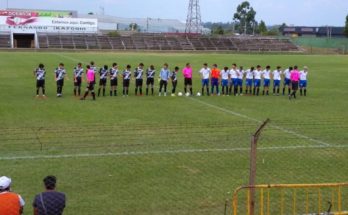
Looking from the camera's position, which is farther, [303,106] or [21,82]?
[21,82]

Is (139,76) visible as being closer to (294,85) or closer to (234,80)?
(234,80)

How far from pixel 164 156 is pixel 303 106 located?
11.3 metres

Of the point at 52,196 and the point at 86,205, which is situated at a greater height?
→ the point at 52,196

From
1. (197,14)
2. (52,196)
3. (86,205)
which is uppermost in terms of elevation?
(197,14)

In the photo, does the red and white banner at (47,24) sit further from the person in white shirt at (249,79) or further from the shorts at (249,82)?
the shorts at (249,82)

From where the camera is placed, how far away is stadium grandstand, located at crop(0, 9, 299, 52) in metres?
76.0

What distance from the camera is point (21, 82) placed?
99.3 ft

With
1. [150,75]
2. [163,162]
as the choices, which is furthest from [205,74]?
[163,162]

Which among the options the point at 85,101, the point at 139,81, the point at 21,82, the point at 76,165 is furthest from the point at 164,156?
the point at 21,82

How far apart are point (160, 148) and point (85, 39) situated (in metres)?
70.4

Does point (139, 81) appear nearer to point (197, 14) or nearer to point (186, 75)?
point (186, 75)

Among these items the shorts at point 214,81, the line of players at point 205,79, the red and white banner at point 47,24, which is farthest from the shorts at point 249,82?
the red and white banner at point 47,24

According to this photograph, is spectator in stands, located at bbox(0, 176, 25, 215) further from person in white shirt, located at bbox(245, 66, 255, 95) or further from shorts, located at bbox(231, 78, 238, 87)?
person in white shirt, located at bbox(245, 66, 255, 95)

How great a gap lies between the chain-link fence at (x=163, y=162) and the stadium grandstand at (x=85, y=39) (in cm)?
5971
